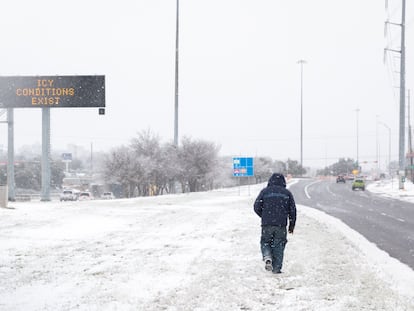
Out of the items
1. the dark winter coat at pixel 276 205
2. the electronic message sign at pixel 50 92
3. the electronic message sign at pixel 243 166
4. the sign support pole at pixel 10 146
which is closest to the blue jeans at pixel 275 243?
the dark winter coat at pixel 276 205

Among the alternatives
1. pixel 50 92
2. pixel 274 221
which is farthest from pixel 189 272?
pixel 50 92

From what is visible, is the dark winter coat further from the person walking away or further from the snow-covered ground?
the snow-covered ground

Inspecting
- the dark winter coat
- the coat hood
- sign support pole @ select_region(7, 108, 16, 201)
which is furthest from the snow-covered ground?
sign support pole @ select_region(7, 108, 16, 201)

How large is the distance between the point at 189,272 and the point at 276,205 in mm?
1884

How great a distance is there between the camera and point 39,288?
8070 mm

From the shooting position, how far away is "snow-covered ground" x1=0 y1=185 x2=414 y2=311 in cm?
712

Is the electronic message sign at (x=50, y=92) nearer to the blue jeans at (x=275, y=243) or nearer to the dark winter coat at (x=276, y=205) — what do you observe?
the dark winter coat at (x=276, y=205)

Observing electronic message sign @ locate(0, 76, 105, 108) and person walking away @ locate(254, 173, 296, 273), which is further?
electronic message sign @ locate(0, 76, 105, 108)

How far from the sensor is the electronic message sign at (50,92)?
3272cm

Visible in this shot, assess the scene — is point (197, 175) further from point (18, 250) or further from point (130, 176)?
point (18, 250)

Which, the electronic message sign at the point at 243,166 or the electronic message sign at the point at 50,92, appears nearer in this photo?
the electronic message sign at the point at 50,92

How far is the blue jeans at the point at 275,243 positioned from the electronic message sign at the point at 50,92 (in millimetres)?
24859

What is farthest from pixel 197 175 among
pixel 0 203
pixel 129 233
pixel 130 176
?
pixel 129 233

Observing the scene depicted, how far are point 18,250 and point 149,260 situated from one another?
11.1 ft
